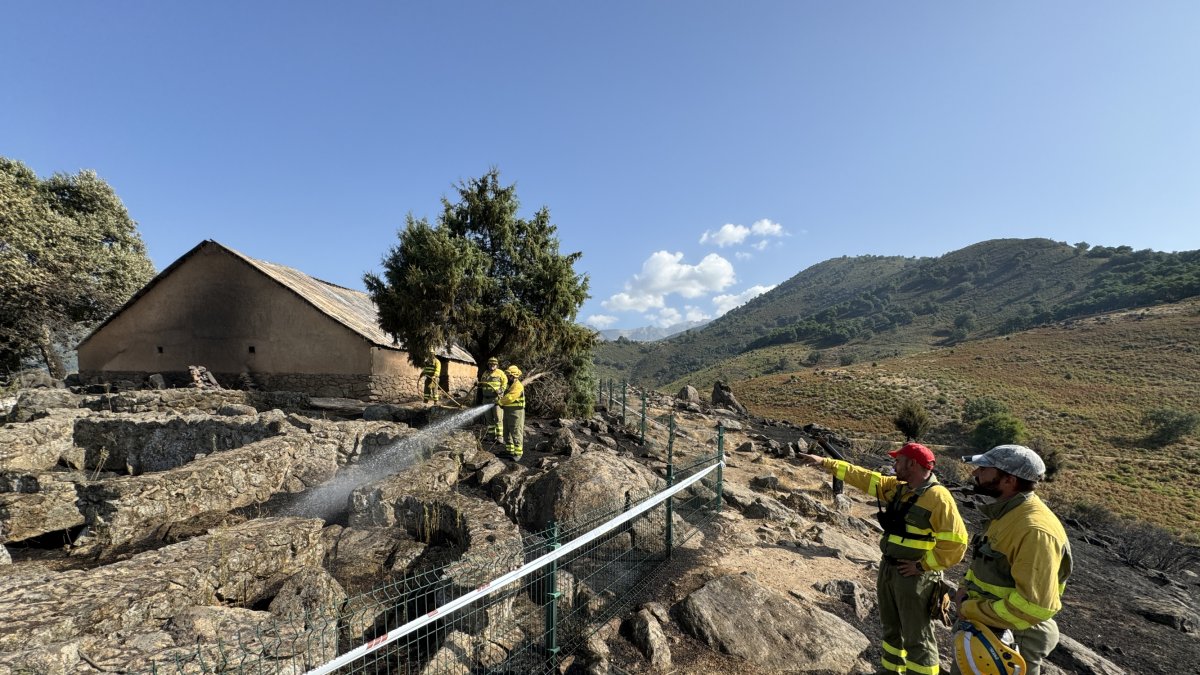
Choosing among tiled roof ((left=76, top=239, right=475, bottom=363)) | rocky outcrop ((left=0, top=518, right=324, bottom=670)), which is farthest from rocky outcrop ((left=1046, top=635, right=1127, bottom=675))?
tiled roof ((left=76, top=239, right=475, bottom=363))

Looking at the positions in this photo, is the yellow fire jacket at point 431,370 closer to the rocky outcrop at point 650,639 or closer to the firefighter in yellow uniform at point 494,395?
the firefighter in yellow uniform at point 494,395

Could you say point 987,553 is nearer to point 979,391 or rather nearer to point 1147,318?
point 979,391

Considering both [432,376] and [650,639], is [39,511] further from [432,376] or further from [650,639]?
[650,639]

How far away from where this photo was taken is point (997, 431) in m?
34.2

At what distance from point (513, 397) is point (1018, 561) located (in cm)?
843

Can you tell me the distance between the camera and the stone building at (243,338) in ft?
56.2

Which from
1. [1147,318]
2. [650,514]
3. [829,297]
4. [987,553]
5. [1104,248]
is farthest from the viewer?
[829,297]

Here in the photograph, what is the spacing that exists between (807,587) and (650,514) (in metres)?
2.35

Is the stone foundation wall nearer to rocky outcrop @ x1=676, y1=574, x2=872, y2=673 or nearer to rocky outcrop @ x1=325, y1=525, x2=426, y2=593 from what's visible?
rocky outcrop @ x1=325, y1=525, x2=426, y2=593

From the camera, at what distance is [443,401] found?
15.6m

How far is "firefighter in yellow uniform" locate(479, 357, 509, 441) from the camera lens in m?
9.94

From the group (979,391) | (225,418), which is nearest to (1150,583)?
(225,418)

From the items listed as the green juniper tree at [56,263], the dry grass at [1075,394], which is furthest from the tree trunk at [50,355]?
the dry grass at [1075,394]

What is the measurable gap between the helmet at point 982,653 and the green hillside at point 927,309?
232ft
